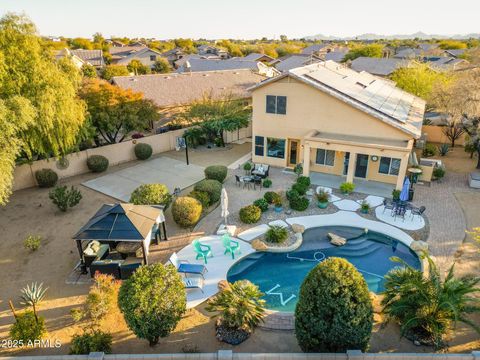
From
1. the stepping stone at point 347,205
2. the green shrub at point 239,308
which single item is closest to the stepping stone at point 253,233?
the stepping stone at point 347,205

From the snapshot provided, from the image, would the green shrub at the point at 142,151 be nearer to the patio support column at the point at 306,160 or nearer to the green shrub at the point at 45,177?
the green shrub at the point at 45,177

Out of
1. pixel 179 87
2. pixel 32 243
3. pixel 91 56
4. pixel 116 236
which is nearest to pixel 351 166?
pixel 116 236

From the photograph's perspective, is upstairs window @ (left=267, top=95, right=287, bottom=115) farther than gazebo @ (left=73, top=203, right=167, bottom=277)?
Yes

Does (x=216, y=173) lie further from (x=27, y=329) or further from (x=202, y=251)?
(x=27, y=329)

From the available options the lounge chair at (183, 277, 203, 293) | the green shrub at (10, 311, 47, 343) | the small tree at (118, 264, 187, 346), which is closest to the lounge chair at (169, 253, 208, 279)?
the lounge chair at (183, 277, 203, 293)

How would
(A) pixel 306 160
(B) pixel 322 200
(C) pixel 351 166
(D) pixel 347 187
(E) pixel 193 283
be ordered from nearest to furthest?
(E) pixel 193 283 → (B) pixel 322 200 → (D) pixel 347 187 → (C) pixel 351 166 → (A) pixel 306 160

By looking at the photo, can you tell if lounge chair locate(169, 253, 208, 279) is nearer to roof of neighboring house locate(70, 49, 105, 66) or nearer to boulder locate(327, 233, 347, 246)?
boulder locate(327, 233, 347, 246)

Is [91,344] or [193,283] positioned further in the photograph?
[193,283]
